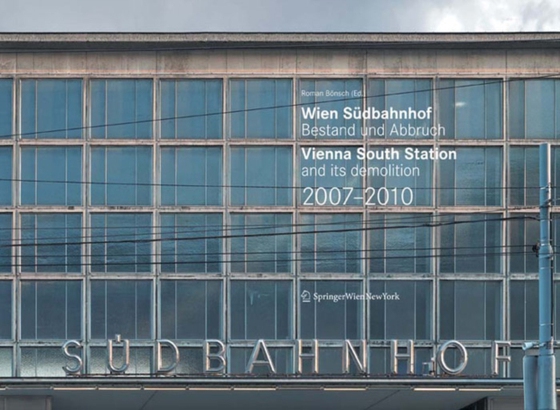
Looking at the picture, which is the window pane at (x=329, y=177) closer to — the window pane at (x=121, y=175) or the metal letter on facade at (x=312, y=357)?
the metal letter on facade at (x=312, y=357)

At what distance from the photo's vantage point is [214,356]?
51.7 meters

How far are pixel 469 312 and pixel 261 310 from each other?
7.57 metres

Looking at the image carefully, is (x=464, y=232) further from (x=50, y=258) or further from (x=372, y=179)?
(x=50, y=258)

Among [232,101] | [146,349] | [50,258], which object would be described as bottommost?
[146,349]

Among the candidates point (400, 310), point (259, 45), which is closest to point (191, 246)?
point (259, 45)

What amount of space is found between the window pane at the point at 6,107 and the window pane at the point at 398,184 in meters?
13.3

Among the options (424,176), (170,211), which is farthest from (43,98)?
(424,176)

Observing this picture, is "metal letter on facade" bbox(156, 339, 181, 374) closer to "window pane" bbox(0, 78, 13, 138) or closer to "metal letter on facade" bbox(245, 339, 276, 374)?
"metal letter on facade" bbox(245, 339, 276, 374)

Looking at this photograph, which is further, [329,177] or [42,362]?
[329,177]

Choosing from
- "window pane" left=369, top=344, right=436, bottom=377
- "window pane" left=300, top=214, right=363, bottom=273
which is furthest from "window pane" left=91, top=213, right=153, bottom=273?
"window pane" left=369, top=344, right=436, bottom=377

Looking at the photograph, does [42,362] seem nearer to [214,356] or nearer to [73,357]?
[73,357]

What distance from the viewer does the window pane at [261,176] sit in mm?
53000

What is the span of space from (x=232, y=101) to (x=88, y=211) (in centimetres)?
665

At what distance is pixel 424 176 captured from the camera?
53.2m
